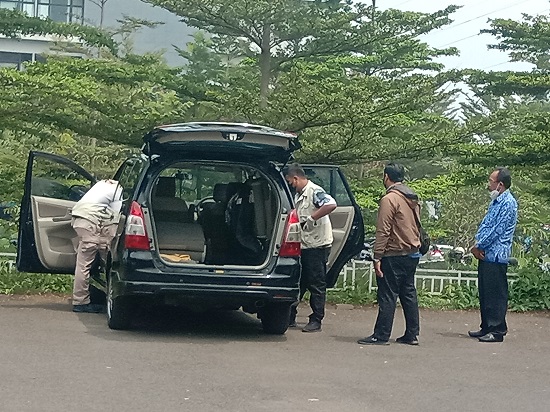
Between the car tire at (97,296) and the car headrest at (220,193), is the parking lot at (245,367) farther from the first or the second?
the car headrest at (220,193)

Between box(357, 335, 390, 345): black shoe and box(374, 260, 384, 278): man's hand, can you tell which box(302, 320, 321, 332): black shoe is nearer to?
box(357, 335, 390, 345): black shoe

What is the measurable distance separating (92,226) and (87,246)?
0.23 m

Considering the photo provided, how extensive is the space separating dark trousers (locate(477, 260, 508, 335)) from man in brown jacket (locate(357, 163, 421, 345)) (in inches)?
34.7

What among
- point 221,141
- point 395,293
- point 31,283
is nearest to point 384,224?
point 395,293


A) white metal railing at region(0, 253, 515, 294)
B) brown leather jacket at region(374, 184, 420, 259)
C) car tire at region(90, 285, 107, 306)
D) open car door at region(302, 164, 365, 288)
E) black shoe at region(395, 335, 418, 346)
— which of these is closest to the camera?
brown leather jacket at region(374, 184, 420, 259)

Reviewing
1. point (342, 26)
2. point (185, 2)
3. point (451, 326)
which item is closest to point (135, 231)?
point (451, 326)

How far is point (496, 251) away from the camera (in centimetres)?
1045

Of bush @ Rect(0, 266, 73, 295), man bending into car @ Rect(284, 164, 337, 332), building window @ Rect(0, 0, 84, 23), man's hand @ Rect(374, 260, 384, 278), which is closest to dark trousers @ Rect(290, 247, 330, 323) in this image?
man bending into car @ Rect(284, 164, 337, 332)

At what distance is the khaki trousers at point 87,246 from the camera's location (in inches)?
440

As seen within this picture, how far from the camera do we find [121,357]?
8.58 metres

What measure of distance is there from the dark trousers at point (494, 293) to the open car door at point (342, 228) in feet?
5.11

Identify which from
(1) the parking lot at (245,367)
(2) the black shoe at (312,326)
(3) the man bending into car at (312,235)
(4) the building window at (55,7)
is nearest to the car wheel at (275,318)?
(1) the parking lot at (245,367)

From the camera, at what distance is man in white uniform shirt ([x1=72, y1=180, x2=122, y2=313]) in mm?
11180

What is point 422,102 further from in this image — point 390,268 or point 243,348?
point 243,348
